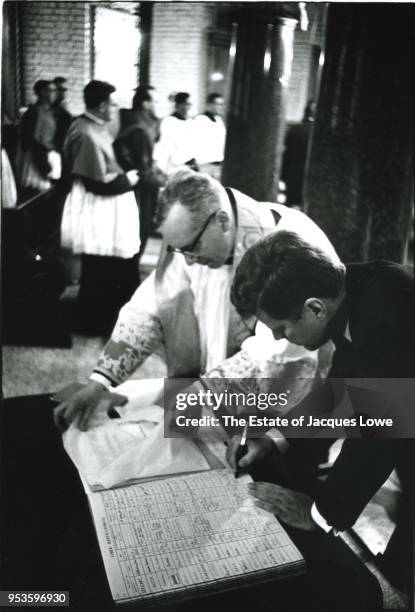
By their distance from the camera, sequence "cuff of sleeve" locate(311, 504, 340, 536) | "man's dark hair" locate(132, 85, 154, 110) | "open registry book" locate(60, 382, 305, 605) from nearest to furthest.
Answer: "open registry book" locate(60, 382, 305, 605)
"cuff of sleeve" locate(311, 504, 340, 536)
"man's dark hair" locate(132, 85, 154, 110)

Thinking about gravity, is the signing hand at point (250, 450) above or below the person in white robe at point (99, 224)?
below

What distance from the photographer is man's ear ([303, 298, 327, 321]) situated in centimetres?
122

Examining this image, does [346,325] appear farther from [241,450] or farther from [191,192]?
[191,192]

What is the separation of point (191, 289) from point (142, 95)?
491 millimetres

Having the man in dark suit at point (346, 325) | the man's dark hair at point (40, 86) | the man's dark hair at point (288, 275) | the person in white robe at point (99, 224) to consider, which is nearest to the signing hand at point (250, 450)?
the man in dark suit at point (346, 325)

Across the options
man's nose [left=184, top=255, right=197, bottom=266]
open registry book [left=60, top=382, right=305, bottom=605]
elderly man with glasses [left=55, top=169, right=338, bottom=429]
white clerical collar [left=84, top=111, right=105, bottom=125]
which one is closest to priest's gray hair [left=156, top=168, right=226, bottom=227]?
elderly man with glasses [left=55, top=169, right=338, bottom=429]

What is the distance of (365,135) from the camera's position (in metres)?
1.27

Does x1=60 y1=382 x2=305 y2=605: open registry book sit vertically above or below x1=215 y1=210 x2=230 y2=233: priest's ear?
below

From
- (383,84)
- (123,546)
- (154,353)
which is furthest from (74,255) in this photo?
(383,84)

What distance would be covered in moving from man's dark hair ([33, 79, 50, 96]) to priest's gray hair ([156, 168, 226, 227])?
1.19 ft

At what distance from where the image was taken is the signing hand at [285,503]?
1022 mm

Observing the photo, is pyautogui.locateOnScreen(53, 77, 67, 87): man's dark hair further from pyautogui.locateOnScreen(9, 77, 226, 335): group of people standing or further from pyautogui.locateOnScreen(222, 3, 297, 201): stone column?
pyautogui.locateOnScreen(222, 3, 297, 201): stone column

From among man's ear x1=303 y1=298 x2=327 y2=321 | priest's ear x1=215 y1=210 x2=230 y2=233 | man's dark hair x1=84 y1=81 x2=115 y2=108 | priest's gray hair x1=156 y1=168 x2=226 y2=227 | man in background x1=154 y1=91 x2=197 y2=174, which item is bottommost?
man's ear x1=303 y1=298 x2=327 y2=321

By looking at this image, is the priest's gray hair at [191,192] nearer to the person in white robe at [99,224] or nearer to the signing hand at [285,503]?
the person in white robe at [99,224]
